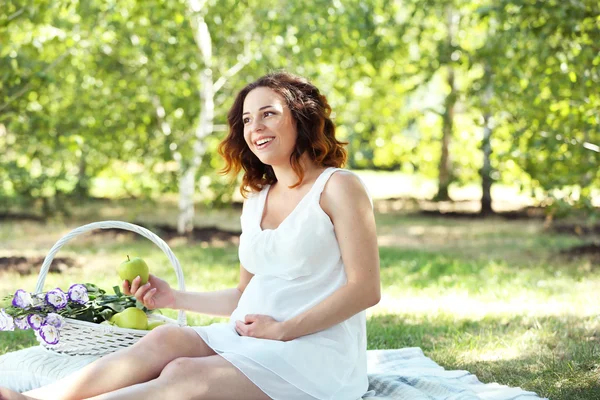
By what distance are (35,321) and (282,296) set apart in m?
1.00

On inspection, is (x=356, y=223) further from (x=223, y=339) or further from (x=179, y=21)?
(x=179, y=21)

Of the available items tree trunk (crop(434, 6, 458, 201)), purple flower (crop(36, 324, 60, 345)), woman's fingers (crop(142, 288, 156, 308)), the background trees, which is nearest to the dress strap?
woman's fingers (crop(142, 288, 156, 308))

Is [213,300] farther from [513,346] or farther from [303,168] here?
[513,346]

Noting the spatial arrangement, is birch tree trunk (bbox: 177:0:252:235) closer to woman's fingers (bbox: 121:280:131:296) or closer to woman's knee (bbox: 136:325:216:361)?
woman's fingers (bbox: 121:280:131:296)

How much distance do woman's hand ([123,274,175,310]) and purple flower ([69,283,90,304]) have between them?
0.56 ft

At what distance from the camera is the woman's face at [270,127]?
118 inches

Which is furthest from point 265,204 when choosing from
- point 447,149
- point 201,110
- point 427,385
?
point 447,149

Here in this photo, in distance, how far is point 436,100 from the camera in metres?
16.8

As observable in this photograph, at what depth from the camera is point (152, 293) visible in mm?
3146

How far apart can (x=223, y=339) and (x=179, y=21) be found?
5.36 meters

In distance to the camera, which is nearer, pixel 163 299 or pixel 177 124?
pixel 163 299

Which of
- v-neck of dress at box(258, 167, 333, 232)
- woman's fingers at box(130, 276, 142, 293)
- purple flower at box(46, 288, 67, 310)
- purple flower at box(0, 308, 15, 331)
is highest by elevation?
v-neck of dress at box(258, 167, 333, 232)

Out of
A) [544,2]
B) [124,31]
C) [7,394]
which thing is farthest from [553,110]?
[7,394]

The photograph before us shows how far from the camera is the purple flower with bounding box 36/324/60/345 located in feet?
9.94
